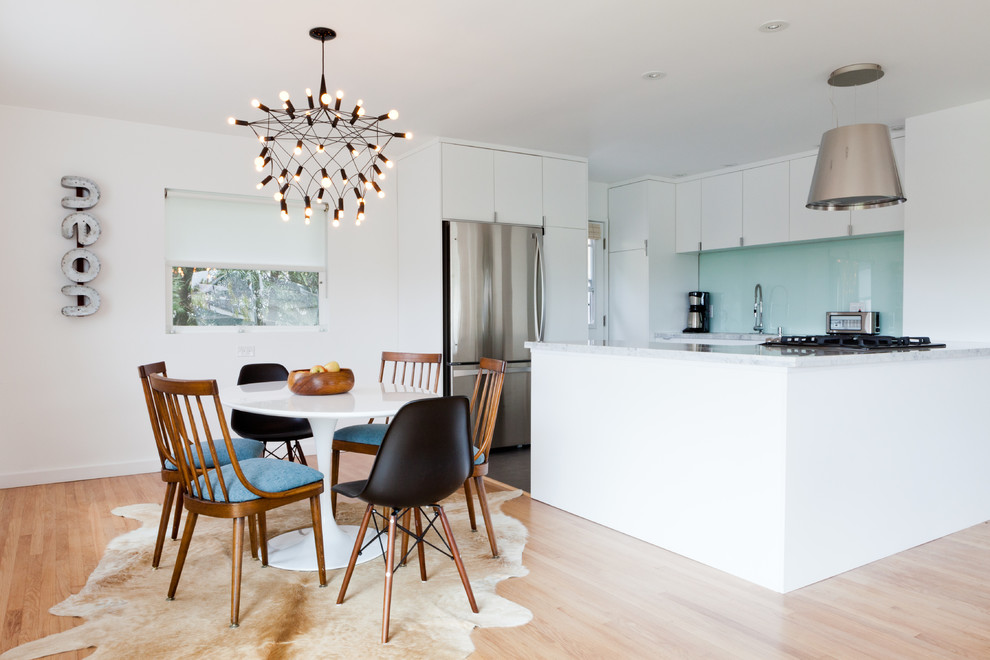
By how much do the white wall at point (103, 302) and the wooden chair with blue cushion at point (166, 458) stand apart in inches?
72.1

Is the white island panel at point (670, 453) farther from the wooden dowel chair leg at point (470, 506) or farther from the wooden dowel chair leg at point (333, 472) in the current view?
the wooden dowel chair leg at point (333, 472)

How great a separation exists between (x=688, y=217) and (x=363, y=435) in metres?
4.43

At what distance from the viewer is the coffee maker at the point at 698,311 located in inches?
259

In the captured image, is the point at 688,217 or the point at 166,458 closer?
the point at 166,458

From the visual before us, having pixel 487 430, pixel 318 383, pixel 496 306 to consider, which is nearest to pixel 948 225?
pixel 496 306

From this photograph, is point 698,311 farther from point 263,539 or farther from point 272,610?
point 272,610

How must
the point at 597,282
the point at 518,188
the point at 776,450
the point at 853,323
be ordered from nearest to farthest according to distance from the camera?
1. the point at 776,450
2. the point at 853,323
3. the point at 518,188
4. the point at 597,282

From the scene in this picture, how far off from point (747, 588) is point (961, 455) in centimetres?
153

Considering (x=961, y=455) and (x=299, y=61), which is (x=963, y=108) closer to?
(x=961, y=455)

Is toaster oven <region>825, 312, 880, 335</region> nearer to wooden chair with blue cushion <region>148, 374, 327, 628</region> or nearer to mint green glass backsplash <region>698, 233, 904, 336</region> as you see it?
mint green glass backsplash <region>698, 233, 904, 336</region>

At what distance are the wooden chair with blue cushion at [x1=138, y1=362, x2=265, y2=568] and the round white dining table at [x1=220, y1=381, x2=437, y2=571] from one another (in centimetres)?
21

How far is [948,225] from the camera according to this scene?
4.33 metres

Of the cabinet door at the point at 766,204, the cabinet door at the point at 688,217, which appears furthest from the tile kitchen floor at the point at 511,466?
the cabinet door at the point at 766,204

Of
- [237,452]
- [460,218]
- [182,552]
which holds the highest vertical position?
[460,218]
